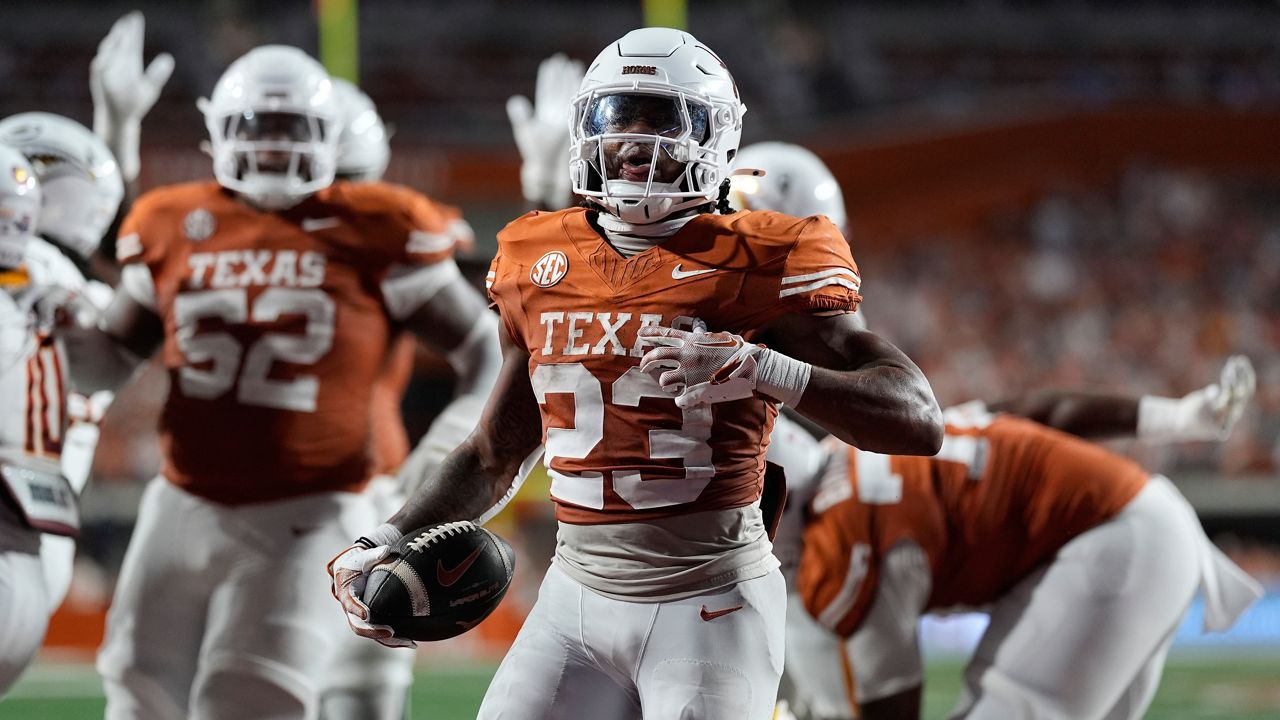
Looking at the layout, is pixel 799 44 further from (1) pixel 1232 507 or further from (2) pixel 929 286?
(1) pixel 1232 507

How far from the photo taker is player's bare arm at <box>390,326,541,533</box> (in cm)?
260

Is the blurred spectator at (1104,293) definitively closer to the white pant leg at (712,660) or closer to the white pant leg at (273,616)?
the white pant leg at (273,616)

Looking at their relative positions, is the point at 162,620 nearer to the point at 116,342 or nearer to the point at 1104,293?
the point at 116,342

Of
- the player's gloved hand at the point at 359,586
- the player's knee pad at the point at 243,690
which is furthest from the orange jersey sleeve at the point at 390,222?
the player's gloved hand at the point at 359,586

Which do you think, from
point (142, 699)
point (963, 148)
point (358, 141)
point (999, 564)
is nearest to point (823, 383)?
point (999, 564)

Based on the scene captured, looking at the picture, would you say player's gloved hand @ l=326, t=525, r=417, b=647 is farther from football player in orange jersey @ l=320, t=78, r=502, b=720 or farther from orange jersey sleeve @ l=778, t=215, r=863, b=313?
football player in orange jersey @ l=320, t=78, r=502, b=720

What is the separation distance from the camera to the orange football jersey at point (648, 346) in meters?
2.35

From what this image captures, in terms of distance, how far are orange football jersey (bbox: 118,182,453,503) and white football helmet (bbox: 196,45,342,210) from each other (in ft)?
0.22


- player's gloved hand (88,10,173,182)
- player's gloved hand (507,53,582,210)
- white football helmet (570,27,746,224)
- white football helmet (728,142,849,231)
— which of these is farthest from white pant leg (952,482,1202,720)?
player's gloved hand (88,10,173,182)

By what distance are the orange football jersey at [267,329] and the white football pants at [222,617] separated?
0.27 feet

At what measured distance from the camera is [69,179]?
4062mm

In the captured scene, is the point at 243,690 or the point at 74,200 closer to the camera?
the point at 243,690

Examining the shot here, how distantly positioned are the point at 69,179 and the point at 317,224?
97 cm

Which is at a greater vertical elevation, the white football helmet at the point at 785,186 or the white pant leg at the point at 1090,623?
the white football helmet at the point at 785,186
